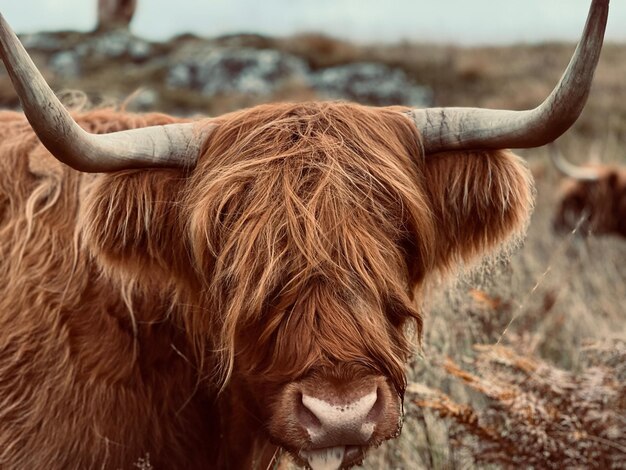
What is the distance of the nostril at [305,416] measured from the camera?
88.3 inches

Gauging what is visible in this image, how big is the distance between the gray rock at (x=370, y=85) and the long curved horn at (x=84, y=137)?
1639 cm

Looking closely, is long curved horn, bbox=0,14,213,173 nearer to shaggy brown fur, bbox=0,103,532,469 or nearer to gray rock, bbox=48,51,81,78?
shaggy brown fur, bbox=0,103,532,469

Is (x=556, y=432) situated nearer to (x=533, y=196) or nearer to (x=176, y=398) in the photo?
(x=533, y=196)

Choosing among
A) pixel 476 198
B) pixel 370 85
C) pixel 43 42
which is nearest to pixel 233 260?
pixel 476 198

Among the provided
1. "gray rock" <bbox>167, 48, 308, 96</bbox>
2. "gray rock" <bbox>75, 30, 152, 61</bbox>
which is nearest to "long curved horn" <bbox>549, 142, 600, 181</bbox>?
"gray rock" <bbox>167, 48, 308, 96</bbox>

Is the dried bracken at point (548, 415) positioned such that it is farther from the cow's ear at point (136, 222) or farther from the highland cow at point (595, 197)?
the highland cow at point (595, 197)

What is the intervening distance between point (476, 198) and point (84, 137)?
1255mm

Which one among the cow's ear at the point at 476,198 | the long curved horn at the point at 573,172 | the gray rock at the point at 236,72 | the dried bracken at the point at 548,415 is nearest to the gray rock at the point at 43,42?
the gray rock at the point at 236,72

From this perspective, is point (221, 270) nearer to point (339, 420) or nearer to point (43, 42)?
point (339, 420)

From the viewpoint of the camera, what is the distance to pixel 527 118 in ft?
8.57

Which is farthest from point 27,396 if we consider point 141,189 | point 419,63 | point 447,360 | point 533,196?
point 419,63

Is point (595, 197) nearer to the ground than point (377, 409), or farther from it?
nearer to the ground

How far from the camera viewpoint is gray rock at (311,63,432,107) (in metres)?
19.3

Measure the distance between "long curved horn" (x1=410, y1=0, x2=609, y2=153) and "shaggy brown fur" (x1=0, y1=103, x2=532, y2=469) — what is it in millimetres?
67
